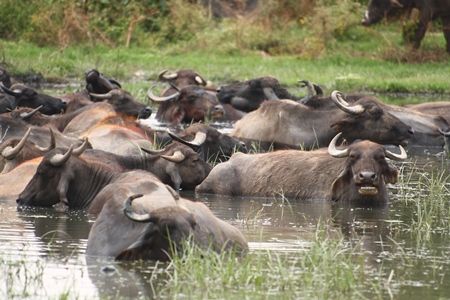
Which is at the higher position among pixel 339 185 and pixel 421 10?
pixel 421 10

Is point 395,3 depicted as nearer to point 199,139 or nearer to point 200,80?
point 200,80

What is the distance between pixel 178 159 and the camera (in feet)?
38.2

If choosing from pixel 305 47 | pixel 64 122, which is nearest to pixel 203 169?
pixel 64 122

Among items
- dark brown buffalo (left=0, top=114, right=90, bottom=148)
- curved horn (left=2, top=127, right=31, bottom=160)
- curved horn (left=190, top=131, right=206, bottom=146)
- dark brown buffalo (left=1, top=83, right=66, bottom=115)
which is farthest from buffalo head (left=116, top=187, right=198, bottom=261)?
dark brown buffalo (left=1, top=83, right=66, bottom=115)

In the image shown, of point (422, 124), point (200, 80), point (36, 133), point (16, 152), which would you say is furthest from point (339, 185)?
point (200, 80)

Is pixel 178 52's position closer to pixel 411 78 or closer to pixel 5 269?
pixel 411 78


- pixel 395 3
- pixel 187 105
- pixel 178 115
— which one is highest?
pixel 395 3

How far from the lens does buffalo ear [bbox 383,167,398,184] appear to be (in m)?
11.0

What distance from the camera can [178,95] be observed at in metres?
19.5

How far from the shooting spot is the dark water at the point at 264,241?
6785 millimetres

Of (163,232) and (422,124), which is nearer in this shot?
(163,232)

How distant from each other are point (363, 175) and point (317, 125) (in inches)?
160

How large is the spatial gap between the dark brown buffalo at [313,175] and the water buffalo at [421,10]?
14.8m

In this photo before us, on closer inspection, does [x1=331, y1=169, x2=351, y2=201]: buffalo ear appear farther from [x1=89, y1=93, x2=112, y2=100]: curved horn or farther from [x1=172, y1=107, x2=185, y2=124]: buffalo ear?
[x1=172, y1=107, x2=185, y2=124]: buffalo ear
